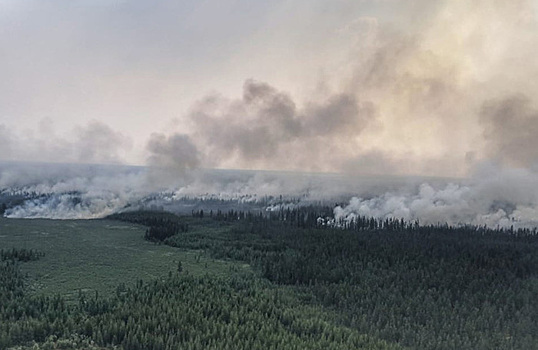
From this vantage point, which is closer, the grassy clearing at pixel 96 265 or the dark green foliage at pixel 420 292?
the dark green foliage at pixel 420 292

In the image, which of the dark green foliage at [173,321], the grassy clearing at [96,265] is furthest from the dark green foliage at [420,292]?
the grassy clearing at [96,265]

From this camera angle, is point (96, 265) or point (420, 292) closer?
point (420, 292)

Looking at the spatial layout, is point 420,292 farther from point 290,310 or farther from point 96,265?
point 96,265

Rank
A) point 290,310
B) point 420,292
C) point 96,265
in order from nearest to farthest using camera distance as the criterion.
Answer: point 290,310 → point 420,292 → point 96,265

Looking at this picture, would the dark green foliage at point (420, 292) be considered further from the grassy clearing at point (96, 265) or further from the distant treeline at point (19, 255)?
the distant treeline at point (19, 255)

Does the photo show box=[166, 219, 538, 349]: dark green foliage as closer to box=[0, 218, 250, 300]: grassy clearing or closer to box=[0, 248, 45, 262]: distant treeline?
box=[0, 218, 250, 300]: grassy clearing

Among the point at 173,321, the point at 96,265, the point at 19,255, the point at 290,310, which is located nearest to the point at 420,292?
the point at 290,310

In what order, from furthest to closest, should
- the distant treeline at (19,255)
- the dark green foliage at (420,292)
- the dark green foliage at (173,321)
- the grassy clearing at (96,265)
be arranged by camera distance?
the distant treeline at (19,255)
the grassy clearing at (96,265)
the dark green foliage at (420,292)
the dark green foliage at (173,321)

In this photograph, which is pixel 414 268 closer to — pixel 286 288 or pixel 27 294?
pixel 286 288

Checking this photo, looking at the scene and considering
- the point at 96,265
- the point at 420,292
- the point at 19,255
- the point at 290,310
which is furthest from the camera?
the point at 19,255

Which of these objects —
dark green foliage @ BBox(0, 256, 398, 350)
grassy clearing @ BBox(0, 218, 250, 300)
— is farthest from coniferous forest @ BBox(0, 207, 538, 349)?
grassy clearing @ BBox(0, 218, 250, 300)

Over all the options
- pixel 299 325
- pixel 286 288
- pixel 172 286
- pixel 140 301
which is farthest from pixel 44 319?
pixel 286 288
